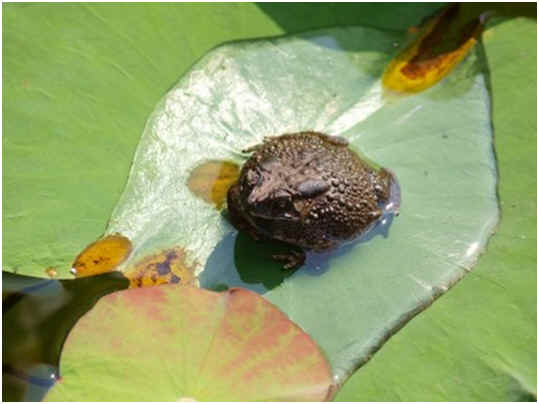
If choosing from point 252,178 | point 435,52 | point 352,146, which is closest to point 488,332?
point 352,146

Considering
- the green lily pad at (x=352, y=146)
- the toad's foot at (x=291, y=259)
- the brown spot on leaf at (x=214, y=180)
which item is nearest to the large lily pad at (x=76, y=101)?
the green lily pad at (x=352, y=146)

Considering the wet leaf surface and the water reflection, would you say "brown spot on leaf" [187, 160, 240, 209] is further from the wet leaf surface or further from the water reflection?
the water reflection

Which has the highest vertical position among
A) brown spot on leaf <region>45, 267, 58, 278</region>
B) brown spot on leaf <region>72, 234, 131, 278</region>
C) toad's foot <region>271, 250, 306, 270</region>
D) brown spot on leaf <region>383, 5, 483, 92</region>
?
brown spot on leaf <region>383, 5, 483, 92</region>

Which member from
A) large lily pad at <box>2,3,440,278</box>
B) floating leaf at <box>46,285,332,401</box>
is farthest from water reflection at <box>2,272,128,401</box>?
floating leaf at <box>46,285,332,401</box>

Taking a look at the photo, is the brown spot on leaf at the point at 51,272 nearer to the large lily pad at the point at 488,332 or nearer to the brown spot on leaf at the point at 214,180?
the brown spot on leaf at the point at 214,180

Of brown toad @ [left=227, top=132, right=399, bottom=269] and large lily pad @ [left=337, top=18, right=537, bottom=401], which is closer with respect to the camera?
large lily pad @ [left=337, top=18, right=537, bottom=401]

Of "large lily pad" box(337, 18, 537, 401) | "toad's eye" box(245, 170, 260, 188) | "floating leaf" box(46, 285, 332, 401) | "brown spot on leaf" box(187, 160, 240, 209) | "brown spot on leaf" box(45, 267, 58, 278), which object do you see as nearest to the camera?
"floating leaf" box(46, 285, 332, 401)

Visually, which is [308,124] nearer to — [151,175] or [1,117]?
[151,175]
